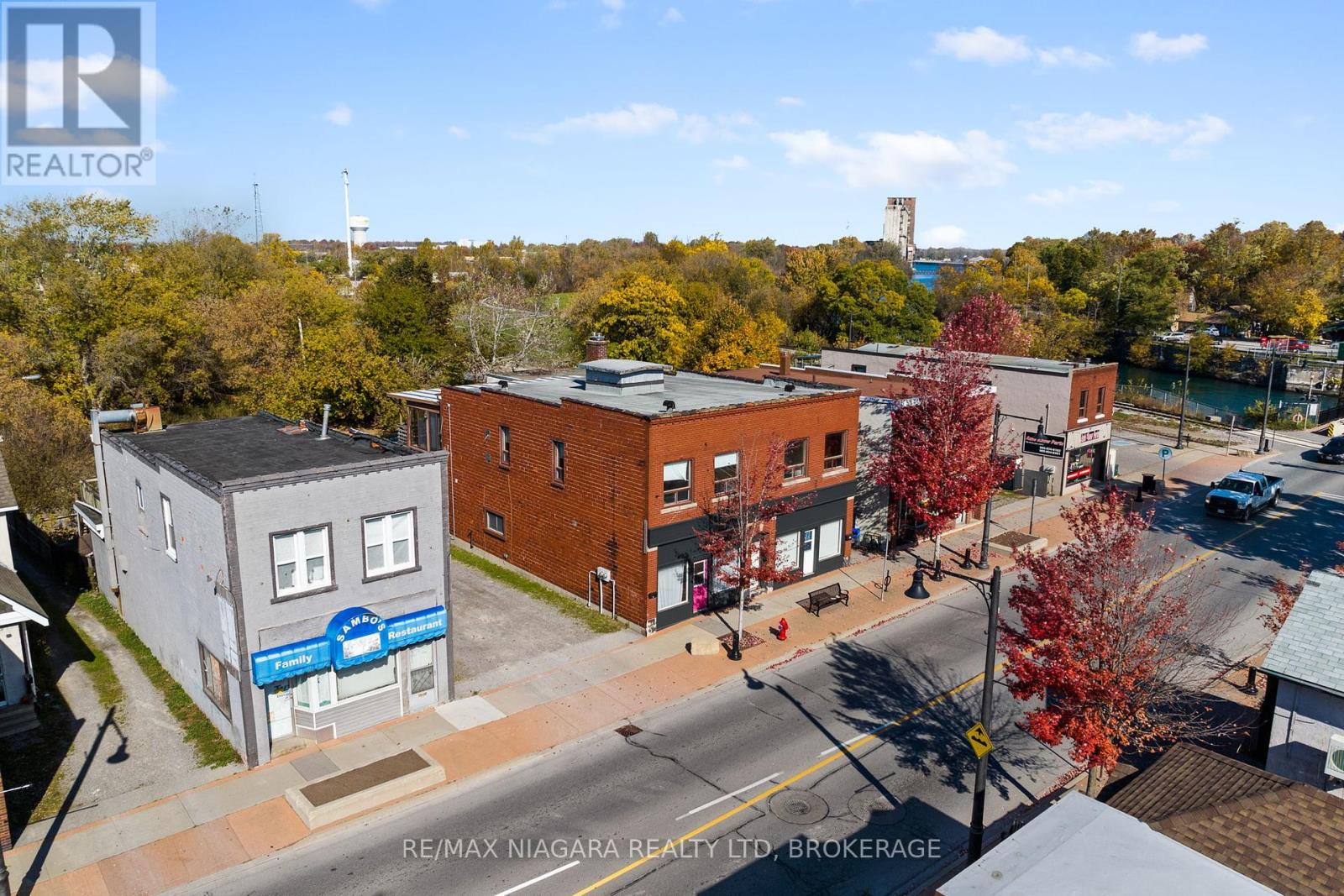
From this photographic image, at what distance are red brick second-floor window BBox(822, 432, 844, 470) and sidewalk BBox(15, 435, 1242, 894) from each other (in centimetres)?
436

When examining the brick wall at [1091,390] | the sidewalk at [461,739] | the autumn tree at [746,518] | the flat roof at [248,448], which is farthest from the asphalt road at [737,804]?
the brick wall at [1091,390]

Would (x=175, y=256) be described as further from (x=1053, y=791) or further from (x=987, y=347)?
(x=1053, y=791)

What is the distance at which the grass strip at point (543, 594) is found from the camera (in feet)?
96.3

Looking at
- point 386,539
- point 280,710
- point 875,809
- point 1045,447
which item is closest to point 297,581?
point 386,539

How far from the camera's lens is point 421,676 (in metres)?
23.3

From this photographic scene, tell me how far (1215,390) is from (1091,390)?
5919cm

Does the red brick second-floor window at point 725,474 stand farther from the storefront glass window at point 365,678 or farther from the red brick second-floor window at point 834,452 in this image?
the storefront glass window at point 365,678

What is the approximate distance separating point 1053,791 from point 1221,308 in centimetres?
14097

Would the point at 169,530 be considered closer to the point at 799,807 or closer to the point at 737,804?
the point at 737,804

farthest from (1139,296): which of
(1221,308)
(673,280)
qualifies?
(673,280)

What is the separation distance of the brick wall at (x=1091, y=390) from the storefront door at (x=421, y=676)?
1382 inches

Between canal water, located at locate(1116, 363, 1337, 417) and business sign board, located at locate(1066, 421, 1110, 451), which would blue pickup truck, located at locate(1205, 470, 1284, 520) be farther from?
canal water, located at locate(1116, 363, 1337, 417)

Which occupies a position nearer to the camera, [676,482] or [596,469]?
[676,482]

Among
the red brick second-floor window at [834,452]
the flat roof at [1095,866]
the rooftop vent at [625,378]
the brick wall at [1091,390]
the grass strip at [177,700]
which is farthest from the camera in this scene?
the brick wall at [1091,390]
